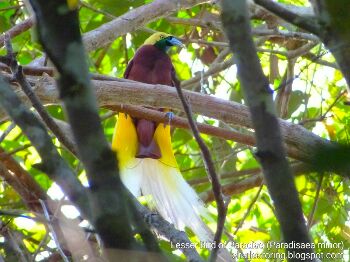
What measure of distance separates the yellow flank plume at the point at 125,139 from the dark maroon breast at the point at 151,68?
0.40 metres

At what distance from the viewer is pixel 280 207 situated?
108 cm

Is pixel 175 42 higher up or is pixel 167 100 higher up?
pixel 175 42

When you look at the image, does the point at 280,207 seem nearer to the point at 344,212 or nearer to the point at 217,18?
the point at 344,212

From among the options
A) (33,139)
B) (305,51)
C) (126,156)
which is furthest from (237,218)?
(33,139)

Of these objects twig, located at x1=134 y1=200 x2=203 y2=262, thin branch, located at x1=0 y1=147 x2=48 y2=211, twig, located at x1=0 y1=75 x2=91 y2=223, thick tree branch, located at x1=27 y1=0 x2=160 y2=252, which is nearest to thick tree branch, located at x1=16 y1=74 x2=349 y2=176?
thin branch, located at x1=0 y1=147 x2=48 y2=211

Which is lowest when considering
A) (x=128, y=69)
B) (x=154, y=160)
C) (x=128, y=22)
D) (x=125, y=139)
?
(x=154, y=160)

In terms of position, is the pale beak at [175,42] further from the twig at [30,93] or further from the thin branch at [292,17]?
the thin branch at [292,17]

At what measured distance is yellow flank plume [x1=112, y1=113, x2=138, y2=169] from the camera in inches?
148

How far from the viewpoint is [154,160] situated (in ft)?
12.3

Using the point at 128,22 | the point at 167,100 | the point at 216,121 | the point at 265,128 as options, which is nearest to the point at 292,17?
the point at 265,128

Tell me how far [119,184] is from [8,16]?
3049 mm

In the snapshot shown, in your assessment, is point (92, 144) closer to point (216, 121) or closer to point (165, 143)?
point (165, 143)

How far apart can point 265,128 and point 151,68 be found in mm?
3182

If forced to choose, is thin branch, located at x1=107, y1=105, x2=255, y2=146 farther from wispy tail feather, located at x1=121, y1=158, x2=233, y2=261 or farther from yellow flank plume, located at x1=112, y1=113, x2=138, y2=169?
yellow flank plume, located at x1=112, y1=113, x2=138, y2=169
